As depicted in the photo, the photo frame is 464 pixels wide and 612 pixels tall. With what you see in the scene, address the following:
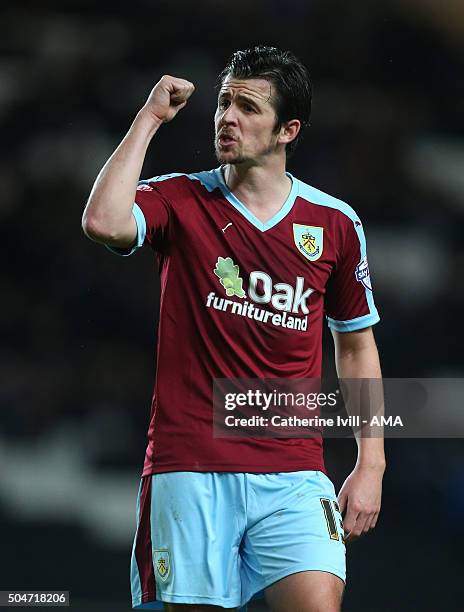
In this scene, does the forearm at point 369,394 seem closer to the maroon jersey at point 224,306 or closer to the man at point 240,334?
the man at point 240,334

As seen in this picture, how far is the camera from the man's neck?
111 inches

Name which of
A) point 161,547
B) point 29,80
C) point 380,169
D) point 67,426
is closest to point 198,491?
point 161,547

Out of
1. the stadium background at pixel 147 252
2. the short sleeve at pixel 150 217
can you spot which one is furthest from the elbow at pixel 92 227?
the stadium background at pixel 147 252

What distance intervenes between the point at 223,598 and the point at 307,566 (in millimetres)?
219

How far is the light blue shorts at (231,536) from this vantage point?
8.27 feet

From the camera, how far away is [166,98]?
2600 mm

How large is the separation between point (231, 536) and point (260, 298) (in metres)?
0.60

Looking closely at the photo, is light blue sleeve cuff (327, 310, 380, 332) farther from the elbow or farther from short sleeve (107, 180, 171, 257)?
the elbow

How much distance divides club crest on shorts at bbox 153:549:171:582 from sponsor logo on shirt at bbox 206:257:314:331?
615mm

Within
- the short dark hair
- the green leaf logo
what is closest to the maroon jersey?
the green leaf logo

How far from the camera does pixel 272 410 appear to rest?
8.80 ft

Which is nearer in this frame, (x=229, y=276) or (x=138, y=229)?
(x=138, y=229)

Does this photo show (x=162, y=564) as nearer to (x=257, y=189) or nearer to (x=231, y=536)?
(x=231, y=536)
